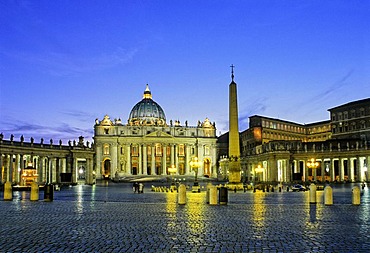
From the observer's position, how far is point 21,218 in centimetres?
1902

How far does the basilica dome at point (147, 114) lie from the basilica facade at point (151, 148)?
3.24 ft

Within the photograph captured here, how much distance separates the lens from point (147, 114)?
16588cm

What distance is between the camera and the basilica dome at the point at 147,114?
162125mm

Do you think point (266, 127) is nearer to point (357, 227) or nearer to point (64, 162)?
point (64, 162)

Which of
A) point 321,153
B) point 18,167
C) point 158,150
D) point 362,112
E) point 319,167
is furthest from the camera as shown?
point 158,150

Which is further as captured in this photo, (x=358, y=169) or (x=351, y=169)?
(x=351, y=169)

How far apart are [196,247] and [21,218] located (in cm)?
1006


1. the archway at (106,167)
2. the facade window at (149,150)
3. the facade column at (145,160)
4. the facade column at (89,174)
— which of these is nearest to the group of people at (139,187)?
the facade column at (89,174)

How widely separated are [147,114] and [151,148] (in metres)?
17.2

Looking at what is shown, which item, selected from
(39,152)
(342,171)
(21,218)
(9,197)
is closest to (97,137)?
(39,152)

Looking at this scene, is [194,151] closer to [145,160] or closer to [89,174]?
[145,160]

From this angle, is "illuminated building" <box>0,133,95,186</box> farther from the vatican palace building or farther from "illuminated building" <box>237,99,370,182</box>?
"illuminated building" <box>237,99,370,182</box>

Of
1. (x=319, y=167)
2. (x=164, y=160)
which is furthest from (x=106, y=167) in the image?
(x=319, y=167)

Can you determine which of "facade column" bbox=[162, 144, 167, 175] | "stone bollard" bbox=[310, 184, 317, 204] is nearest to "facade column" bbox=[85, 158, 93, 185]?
"facade column" bbox=[162, 144, 167, 175]
